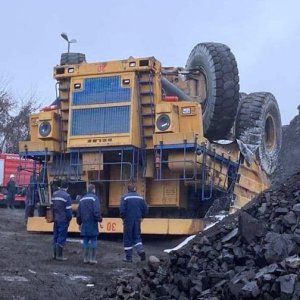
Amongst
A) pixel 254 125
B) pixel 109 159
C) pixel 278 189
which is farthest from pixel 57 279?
pixel 254 125

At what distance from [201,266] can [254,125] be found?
8081 millimetres

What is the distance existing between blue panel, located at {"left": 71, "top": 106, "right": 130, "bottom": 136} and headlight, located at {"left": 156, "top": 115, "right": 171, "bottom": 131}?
0.60 metres

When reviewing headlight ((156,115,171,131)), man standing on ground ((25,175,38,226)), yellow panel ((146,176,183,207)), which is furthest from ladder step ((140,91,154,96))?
man standing on ground ((25,175,38,226))

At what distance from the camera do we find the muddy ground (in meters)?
9.34

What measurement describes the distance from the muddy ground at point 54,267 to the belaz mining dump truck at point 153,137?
20.9 inches

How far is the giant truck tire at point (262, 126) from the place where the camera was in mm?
16328

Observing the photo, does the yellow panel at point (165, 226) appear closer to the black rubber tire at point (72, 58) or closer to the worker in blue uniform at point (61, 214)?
the worker in blue uniform at point (61, 214)

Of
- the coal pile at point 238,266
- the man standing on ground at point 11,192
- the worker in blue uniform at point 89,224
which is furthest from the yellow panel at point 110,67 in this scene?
the man standing on ground at point 11,192

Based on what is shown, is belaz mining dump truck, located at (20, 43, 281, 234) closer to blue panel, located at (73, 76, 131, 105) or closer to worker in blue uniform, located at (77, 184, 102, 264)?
Result: blue panel, located at (73, 76, 131, 105)

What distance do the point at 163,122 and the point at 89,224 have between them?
2.92 m

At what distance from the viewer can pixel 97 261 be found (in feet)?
40.1

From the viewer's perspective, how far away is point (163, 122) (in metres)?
14.2

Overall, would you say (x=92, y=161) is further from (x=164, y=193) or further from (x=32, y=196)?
(x=32, y=196)

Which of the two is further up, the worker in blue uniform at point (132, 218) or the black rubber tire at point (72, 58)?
the black rubber tire at point (72, 58)
